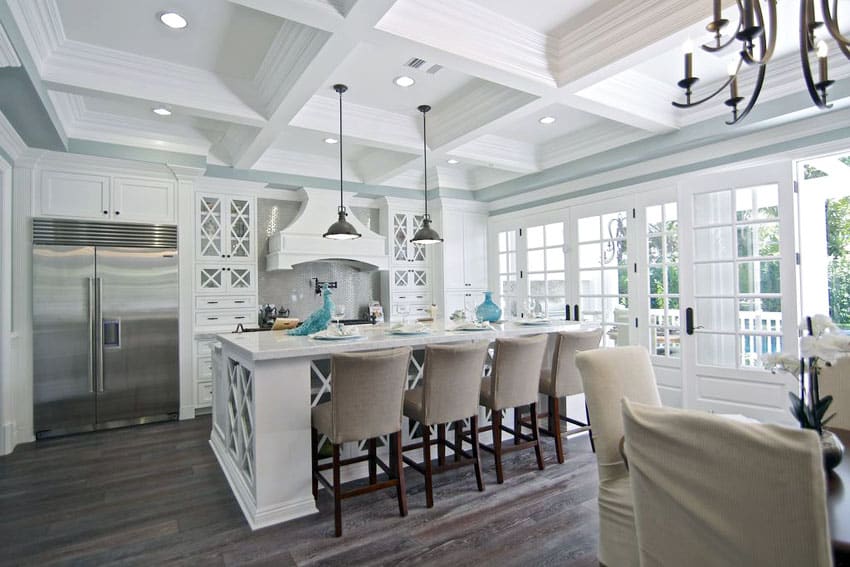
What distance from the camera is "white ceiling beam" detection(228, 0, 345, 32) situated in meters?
2.21

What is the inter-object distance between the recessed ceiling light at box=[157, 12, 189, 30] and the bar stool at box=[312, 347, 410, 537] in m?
2.28

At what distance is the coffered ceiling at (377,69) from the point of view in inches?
102

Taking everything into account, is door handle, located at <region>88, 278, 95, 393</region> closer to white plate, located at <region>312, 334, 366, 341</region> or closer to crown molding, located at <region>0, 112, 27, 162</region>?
crown molding, located at <region>0, 112, 27, 162</region>

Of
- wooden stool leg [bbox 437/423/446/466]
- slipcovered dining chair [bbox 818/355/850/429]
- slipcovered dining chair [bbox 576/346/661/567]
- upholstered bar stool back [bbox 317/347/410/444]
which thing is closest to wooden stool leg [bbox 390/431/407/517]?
upholstered bar stool back [bbox 317/347/410/444]

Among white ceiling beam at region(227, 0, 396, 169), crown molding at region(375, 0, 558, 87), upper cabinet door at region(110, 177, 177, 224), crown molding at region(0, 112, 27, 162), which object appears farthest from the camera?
upper cabinet door at region(110, 177, 177, 224)

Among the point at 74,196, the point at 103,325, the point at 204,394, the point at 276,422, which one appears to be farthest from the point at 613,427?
the point at 74,196

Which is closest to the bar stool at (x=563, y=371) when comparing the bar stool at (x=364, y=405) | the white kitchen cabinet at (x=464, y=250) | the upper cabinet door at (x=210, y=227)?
the bar stool at (x=364, y=405)

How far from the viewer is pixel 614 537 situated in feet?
5.55

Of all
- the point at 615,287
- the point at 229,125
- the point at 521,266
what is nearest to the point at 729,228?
the point at 615,287

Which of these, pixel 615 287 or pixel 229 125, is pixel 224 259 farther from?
pixel 615 287

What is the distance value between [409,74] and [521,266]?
335 centimetres

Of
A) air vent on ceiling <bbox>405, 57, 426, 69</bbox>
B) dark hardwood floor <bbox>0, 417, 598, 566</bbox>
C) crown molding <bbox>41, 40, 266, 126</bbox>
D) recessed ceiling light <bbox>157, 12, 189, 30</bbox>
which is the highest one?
recessed ceiling light <bbox>157, 12, 189, 30</bbox>

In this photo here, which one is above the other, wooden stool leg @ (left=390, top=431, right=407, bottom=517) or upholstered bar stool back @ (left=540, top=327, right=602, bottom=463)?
upholstered bar stool back @ (left=540, top=327, right=602, bottom=463)

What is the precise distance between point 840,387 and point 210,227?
17.3 ft
